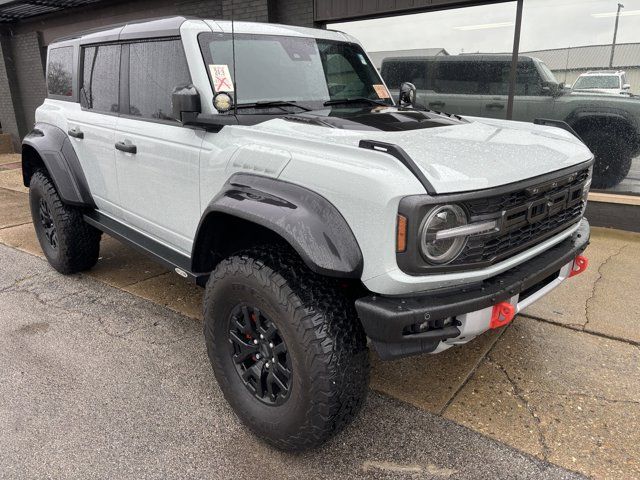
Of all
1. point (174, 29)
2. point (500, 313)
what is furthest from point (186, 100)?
point (500, 313)

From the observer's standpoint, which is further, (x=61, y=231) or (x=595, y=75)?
(x=595, y=75)

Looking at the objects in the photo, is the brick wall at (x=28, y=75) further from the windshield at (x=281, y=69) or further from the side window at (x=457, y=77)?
the windshield at (x=281, y=69)

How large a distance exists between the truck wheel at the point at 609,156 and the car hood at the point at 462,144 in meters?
3.16

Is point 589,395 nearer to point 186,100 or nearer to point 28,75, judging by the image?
point 186,100

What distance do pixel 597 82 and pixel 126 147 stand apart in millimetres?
4920

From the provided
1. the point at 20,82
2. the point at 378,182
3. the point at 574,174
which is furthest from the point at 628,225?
the point at 20,82

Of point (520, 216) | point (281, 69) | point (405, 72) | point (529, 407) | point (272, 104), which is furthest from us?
point (405, 72)

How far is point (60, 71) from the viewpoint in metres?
4.25

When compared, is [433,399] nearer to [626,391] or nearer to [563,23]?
[626,391]

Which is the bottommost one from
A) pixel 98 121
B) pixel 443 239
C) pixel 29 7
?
pixel 443 239

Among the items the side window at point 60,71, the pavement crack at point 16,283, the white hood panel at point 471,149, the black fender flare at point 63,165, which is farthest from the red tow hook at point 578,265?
the pavement crack at point 16,283

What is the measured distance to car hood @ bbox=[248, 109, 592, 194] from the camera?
1934 millimetres

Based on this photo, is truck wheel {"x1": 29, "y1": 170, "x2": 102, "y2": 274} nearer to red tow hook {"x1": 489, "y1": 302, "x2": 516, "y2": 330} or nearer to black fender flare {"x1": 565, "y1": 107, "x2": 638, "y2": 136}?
red tow hook {"x1": 489, "y1": 302, "x2": 516, "y2": 330}

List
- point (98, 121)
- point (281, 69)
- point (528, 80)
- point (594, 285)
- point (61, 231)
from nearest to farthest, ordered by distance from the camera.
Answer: point (281, 69) < point (98, 121) < point (61, 231) < point (594, 285) < point (528, 80)
